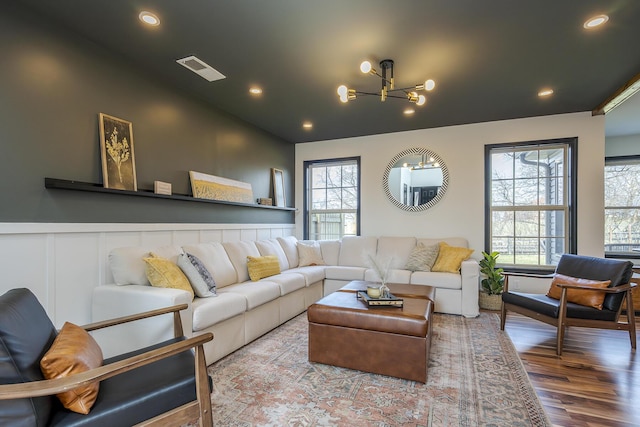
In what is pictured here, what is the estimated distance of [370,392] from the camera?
2.14 meters

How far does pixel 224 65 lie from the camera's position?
9.58 ft

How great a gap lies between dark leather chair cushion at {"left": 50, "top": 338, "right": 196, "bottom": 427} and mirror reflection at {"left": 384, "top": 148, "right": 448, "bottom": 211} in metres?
4.23

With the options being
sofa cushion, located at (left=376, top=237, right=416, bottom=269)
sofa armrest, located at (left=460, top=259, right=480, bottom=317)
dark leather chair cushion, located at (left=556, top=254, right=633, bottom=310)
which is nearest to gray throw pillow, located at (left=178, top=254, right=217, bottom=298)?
sofa cushion, located at (left=376, top=237, right=416, bottom=269)

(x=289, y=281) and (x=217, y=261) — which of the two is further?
(x=289, y=281)

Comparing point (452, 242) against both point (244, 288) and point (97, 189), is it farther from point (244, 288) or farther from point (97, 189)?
point (97, 189)

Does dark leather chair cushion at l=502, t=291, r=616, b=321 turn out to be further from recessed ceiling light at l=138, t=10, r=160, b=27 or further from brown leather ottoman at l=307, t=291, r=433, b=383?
recessed ceiling light at l=138, t=10, r=160, b=27

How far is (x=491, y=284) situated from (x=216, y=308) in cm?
367

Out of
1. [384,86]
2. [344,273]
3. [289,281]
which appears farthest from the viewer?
[344,273]

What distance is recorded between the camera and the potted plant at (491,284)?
13.7 ft

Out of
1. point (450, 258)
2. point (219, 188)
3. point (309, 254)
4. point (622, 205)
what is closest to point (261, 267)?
point (219, 188)

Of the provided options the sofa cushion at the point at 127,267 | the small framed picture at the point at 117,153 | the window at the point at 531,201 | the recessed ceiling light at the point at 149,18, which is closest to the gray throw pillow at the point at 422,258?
the window at the point at 531,201

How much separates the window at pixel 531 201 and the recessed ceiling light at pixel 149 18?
14.6 ft

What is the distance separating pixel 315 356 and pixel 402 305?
84 centimetres

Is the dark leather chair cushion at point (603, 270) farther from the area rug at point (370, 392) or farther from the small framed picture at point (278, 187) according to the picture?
the small framed picture at point (278, 187)
